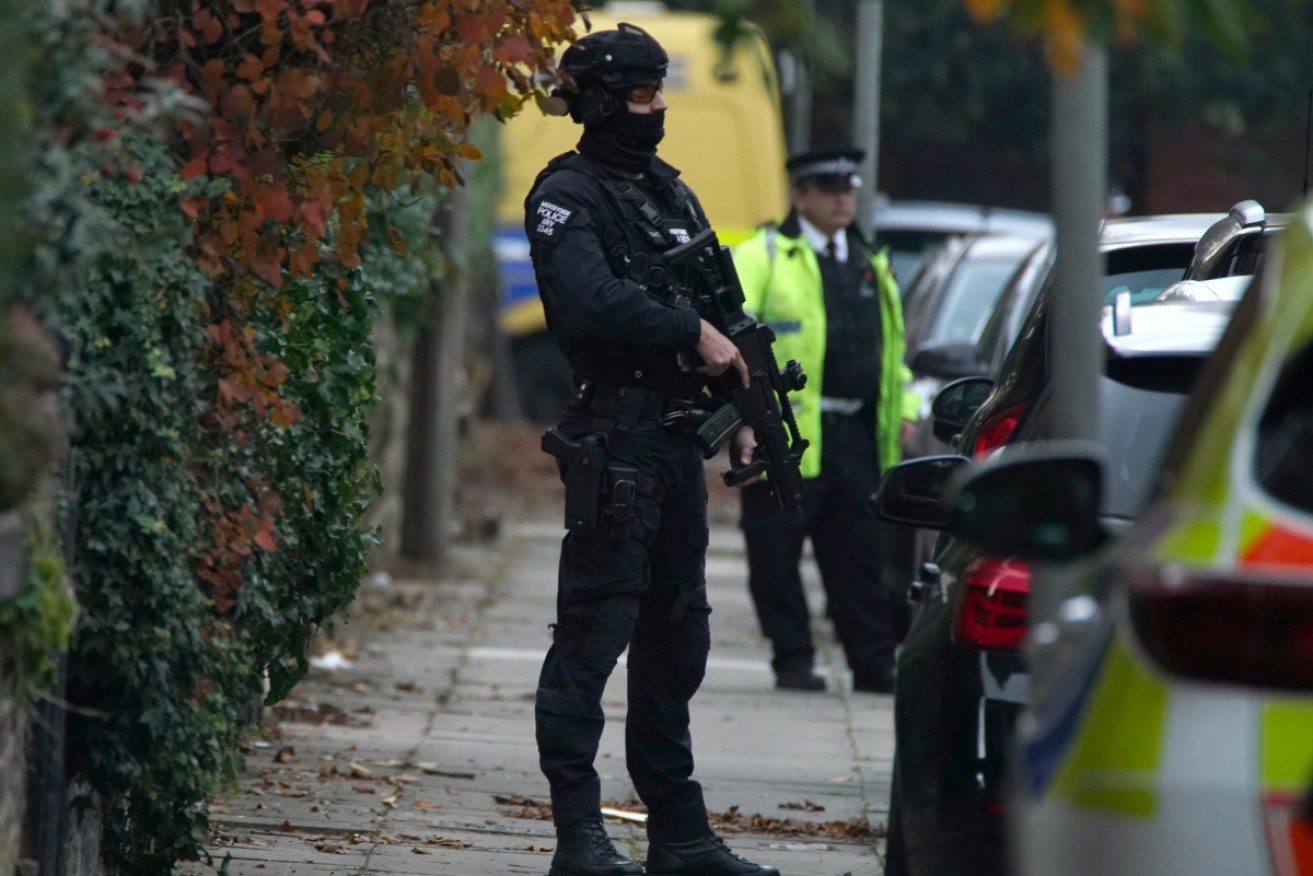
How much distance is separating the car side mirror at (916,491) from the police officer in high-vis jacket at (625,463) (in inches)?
28.4

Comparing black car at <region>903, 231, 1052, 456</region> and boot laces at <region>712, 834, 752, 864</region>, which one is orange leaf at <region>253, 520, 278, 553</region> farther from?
black car at <region>903, 231, 1052, 456</region>

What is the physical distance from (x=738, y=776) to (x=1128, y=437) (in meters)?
2.99

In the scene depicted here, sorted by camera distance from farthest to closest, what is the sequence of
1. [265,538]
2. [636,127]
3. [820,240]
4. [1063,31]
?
[820,240], [636,127], [265,538], [1063,31]

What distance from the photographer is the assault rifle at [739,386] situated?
5.34m

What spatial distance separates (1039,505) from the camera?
3.03 meters

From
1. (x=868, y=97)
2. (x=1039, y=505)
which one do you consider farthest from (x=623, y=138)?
(x=868, y=97)

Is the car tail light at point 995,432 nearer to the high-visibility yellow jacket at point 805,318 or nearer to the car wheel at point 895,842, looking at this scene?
the car wheel at point 895,842

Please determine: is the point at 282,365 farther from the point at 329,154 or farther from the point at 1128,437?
the point at 1128,437

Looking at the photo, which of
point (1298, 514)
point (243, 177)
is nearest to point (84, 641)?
point (243, 177)

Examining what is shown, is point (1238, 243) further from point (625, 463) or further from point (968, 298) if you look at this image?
point (968, 298)

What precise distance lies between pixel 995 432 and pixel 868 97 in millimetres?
5493

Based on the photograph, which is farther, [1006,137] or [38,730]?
[1006,137]

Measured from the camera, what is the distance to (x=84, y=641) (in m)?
4.22

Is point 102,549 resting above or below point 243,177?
below
